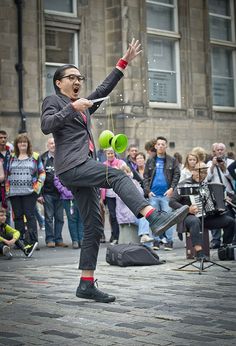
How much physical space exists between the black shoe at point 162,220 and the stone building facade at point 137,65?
13.4 metres

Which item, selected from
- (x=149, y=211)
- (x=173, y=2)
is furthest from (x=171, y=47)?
(x=149, y=211)

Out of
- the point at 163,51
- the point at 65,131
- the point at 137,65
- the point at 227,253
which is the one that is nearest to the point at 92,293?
the point at 65,131

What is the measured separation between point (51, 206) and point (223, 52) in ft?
46.0

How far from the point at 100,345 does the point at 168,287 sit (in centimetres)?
274

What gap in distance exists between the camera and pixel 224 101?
25531 millimetres

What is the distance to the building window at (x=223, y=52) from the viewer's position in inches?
986

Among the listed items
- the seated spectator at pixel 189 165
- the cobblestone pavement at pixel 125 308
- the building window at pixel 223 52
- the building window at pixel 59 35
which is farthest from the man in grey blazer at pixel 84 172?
the building window at pixel 223 52

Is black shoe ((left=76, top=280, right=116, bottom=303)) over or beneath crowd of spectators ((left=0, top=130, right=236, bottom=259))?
beneath

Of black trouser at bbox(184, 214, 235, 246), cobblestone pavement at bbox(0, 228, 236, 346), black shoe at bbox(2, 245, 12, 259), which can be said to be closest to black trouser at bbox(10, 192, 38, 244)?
black shoe at bbox(2, 245, 12, 259)

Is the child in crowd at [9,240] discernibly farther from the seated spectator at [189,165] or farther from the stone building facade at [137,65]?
the stone building facade at [137,65]

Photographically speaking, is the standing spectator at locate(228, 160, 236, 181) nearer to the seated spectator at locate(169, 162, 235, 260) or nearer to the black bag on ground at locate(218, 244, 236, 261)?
the seated spectator at locate(169, 162, 235, 260)

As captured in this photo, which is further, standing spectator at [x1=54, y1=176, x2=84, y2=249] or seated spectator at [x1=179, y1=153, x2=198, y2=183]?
standing spectator at [x1=54, y1=176, x2=84, y2=249]

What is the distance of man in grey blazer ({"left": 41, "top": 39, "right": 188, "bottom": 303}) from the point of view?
6.14 metres

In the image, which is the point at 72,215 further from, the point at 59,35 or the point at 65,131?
the point at 59,35
